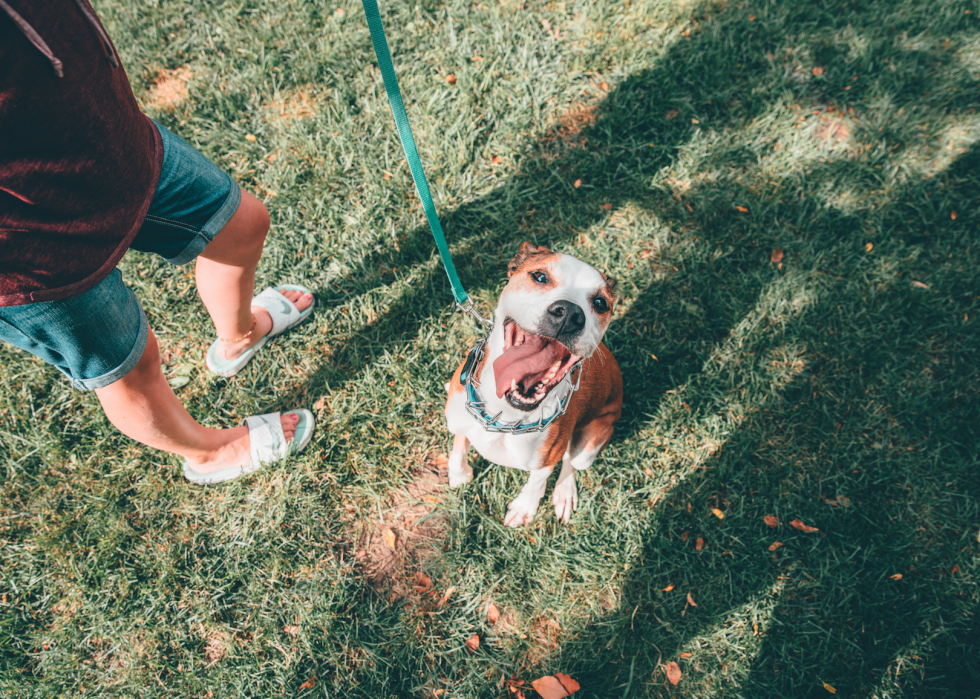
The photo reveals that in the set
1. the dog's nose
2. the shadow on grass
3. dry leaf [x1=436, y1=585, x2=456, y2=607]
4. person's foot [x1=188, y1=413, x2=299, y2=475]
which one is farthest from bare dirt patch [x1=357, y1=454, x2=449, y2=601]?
the dog's nose

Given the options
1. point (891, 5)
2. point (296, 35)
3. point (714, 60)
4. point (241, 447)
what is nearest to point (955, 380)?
point (714, 60)

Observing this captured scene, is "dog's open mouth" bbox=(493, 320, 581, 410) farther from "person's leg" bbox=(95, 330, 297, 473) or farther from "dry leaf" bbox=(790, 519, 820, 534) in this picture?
"dry leaf" bbox=(790, 519, 820, 534)

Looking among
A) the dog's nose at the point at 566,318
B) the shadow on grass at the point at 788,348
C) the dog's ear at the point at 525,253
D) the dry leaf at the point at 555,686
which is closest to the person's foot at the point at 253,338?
the shadow on grass at the point at 788,348

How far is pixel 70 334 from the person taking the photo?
168 cm

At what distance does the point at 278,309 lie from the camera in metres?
3.40

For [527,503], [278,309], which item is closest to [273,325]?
[278,309]

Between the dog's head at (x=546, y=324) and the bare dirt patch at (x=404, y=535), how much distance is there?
4.64 feet

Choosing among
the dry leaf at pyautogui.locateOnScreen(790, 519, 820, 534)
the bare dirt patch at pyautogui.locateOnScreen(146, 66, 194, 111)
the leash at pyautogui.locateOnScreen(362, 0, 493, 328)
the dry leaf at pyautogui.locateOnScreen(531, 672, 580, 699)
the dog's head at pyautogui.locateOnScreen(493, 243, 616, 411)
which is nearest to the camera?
the leash at pyautogui.locateOnScreen(362, 0, 493, 328)

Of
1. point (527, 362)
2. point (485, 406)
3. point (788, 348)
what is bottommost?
point (788, 348)

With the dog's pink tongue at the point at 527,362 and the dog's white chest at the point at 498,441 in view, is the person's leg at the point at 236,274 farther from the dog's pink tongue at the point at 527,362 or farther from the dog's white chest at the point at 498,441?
the dog's pink tongue at the point at 527,362

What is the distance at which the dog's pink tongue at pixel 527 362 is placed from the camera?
2119 mm

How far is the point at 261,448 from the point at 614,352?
2464mm

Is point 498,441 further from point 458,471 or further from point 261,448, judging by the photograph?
point 261,448

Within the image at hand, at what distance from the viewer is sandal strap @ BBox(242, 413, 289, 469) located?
3135mm
